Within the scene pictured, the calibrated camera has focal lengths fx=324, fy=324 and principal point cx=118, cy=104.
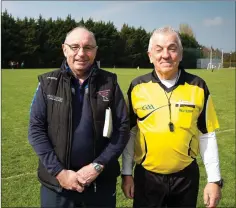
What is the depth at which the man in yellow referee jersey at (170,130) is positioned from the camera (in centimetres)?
274

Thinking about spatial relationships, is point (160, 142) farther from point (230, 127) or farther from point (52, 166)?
point (230, 127)

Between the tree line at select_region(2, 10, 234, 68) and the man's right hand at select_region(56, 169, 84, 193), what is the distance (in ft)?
159

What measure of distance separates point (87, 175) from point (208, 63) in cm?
7230

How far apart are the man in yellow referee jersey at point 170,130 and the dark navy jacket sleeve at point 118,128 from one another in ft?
0.52

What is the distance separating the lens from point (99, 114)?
2656 millimetres

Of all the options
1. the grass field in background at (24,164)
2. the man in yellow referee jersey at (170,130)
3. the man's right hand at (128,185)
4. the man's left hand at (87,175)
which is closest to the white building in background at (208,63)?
the grass field in background at (24,164)

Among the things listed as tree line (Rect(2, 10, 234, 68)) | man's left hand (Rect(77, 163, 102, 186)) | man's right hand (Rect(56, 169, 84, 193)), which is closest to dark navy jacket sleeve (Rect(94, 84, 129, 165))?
man's left hand (Rect(77, 163, 102, 186))

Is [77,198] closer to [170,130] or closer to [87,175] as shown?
[87,175]

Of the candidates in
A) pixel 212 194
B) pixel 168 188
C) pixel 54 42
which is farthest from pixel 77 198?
pixel 54 42

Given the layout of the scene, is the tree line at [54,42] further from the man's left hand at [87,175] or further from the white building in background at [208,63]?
the man's left hand at [87,175]

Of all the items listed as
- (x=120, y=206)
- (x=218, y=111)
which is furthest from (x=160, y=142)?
(x=218, y=111)

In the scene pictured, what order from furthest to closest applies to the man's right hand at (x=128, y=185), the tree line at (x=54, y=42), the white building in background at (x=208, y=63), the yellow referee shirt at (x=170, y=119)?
the white building in background at (x=208, y=63) < the tree line at (x=54, y=42) < the man's right hand at (x=128, y=185) < the yellow referee shirt at (x=170, y=119)

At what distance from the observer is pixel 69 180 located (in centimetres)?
259

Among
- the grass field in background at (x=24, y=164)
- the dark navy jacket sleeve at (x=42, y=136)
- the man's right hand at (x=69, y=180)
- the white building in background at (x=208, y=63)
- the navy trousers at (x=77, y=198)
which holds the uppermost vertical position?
the white building in background at (x=208, y=63)
